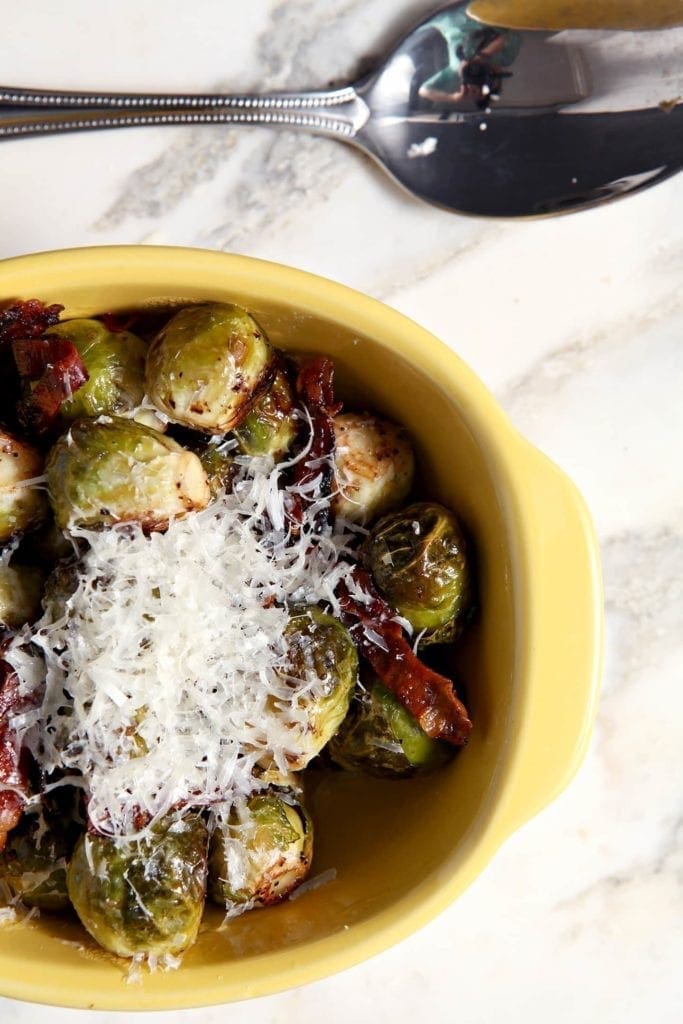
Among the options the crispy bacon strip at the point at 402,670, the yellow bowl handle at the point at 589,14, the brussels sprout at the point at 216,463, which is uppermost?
the yellow bowl handle at the point at 589,14

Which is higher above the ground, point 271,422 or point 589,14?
point 589,14

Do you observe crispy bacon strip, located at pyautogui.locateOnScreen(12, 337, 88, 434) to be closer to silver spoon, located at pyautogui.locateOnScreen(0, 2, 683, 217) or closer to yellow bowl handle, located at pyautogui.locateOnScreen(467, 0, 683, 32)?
silver spoon, located at pyautogui.locateOnScreen(0, 2, 683, 217)

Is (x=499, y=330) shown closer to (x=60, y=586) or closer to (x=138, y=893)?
(x=60, y=586)

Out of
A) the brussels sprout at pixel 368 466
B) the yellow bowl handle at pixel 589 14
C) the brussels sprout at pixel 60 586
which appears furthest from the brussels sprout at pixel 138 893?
the yellow bowl handle at pixel 589 14

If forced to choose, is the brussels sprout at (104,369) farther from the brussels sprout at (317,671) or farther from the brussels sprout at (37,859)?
the brussels sprout at (37,859)

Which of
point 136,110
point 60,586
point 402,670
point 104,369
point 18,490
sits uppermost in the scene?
point 136,110

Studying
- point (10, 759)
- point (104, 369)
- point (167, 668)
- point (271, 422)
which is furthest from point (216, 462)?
point (10, 759)

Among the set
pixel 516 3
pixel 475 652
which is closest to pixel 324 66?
pixel 516 3

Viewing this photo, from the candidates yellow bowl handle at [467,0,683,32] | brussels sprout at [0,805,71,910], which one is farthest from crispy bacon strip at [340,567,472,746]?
yellow bowl handle at [467,0,683,32]
